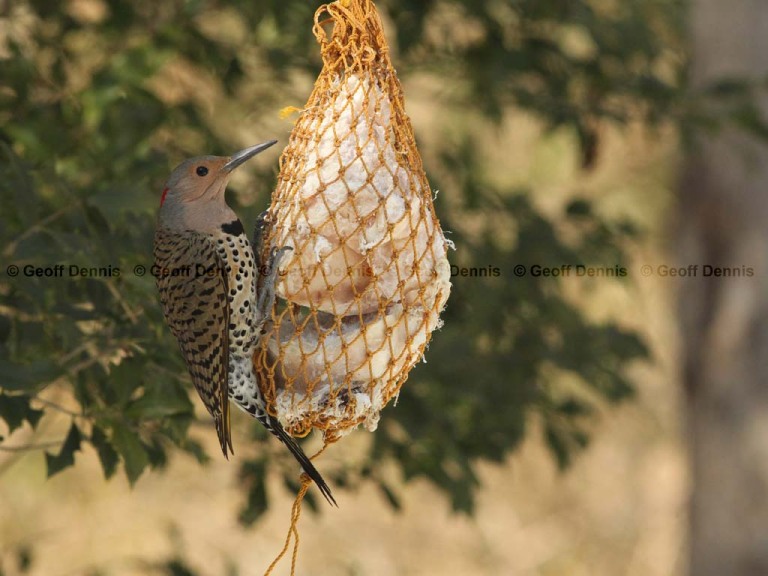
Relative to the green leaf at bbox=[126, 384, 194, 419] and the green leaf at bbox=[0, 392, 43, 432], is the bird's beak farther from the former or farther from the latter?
the green leaf at bbox=[0, 392, 43, 432]

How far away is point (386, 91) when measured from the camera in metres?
2.44

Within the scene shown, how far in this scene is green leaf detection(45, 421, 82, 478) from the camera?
2.57m

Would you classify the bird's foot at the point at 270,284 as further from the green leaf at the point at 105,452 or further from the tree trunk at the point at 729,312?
the tree trunk at the point at 729,312

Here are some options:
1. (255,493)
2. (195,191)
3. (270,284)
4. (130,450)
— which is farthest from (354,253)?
(255,493)

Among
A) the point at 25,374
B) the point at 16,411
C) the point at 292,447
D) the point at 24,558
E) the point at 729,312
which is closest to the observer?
the point at 25,374

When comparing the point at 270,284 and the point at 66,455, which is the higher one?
the point at 270,284

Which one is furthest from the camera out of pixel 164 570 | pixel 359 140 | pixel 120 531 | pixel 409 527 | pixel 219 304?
pixel 409 527

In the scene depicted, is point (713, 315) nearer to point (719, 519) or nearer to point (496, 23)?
point (719, 519)

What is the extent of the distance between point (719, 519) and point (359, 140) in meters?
5.74

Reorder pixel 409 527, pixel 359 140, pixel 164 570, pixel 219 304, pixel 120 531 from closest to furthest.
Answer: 1. pixel 359 140
2. pixel 219 304
3. pixel 164 570
4. pixel 120 531
5. pixel 409 527

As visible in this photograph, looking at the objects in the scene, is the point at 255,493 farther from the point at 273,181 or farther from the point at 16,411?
the point at 16,411

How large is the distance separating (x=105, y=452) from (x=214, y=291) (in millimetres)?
489

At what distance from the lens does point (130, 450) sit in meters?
2.48

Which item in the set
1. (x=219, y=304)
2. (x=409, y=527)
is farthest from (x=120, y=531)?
(x=219, y=304)
